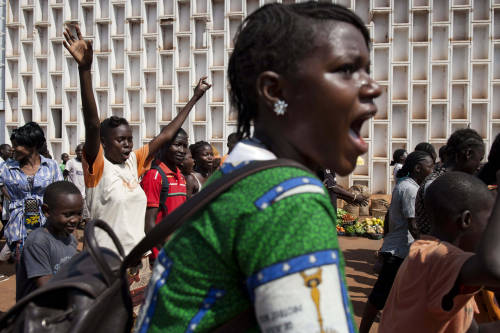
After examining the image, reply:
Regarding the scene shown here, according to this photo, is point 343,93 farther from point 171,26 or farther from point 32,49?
point 32,49

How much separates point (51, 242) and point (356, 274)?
4432 mm

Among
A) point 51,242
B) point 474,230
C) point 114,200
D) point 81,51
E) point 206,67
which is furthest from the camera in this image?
point 206,67

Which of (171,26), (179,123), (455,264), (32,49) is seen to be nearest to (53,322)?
(455,264)

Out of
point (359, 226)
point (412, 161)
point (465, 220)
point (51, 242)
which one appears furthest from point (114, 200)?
point (359, 226)

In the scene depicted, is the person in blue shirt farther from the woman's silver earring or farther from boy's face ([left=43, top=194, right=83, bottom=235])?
the woman's silver earring

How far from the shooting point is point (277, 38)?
3.05 feet

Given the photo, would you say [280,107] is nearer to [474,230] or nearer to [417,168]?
[474,230]

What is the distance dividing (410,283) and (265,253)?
114cm

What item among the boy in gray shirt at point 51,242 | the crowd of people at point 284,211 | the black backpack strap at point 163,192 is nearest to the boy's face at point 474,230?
the crowd of people at point 284,211

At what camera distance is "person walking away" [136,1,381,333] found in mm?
746

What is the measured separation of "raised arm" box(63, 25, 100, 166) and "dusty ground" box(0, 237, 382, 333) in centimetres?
273

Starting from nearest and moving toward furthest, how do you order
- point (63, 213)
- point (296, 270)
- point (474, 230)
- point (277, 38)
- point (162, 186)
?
point (296, 270) → point (277, 38) → point (474, 230) → point (63, 213) → point (162, 186)

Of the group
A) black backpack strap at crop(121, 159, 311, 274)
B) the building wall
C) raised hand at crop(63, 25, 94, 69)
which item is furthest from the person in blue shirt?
the building wall

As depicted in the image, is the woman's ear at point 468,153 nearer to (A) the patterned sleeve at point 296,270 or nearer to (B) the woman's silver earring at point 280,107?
(B) the woman's silver earring at point 280,107
